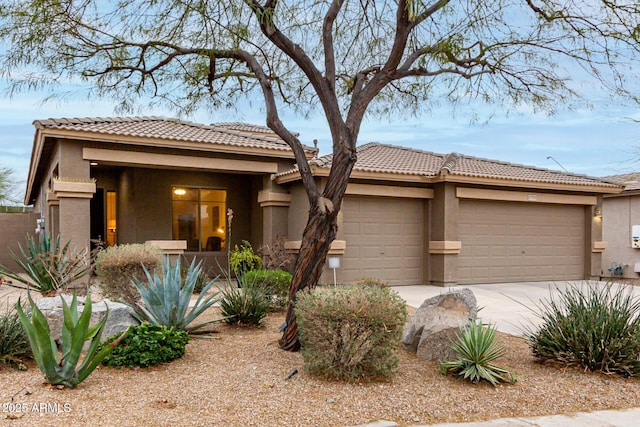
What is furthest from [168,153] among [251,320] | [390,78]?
[390,78]

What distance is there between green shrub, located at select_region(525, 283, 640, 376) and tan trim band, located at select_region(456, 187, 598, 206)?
29.1 ft

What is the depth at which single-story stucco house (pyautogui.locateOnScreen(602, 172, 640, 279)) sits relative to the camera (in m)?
18.9

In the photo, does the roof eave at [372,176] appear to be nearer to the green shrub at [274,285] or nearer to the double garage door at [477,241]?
the double garage door at [477,241]

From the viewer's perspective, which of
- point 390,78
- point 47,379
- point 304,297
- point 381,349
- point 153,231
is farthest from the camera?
point 153,231

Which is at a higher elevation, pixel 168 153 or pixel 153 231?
pixel 168 153

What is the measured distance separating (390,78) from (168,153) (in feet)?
25.3

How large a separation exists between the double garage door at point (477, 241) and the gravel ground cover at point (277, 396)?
8095 mm

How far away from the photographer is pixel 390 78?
25.3 ft

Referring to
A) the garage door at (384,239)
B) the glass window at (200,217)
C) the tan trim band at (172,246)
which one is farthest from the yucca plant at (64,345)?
the glass window at (200,217)

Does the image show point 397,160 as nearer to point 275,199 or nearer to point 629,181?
point 275,199

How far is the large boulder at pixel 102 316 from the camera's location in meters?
6.78

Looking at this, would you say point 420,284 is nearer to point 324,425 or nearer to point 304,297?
point 304,297

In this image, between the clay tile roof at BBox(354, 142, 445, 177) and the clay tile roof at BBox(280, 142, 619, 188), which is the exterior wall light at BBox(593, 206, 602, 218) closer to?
the clay tile roof at BBox(280, 142, 619, 188)

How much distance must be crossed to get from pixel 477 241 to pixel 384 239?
2923mm
